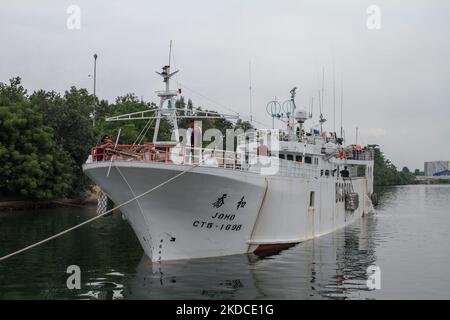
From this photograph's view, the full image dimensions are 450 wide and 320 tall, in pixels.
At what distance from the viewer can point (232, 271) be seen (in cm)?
1956

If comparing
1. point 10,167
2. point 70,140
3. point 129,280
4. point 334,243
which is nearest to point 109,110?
point 70,140

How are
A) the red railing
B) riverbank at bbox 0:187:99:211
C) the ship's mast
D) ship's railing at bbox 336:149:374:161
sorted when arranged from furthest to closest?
1. riverbank at bbox 0:187:99:211
2. ship's railing at bbox 336:149:374:161
3. the ship's mast
4. the red railing

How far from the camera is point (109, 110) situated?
278ft

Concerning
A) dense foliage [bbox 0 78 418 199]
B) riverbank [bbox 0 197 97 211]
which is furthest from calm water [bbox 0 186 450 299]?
riverbank [bbox 0 197 97 211]

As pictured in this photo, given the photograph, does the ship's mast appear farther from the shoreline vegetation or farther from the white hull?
the shoreline vegetation

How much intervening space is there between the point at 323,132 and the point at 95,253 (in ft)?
66.7

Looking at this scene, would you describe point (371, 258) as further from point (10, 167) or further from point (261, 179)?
point (10, 167)

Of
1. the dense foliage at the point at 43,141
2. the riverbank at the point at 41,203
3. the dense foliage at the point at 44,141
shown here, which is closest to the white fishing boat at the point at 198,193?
the dense foliage at the point at 44,141

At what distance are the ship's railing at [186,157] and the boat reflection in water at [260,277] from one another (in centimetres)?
401

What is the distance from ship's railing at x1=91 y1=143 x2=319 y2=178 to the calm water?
4.03 m

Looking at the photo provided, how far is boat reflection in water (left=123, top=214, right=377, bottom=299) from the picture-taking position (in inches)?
650

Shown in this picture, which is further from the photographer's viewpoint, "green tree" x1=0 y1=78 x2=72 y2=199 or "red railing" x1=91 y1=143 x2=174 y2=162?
"green tree" x1=0 y1=78 x2=72 y2=199

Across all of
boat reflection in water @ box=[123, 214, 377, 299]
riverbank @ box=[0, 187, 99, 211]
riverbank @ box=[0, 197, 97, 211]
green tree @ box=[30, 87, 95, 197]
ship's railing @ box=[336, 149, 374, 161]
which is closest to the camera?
boat reflection in water @ box=[123, 214, 377, 299]
